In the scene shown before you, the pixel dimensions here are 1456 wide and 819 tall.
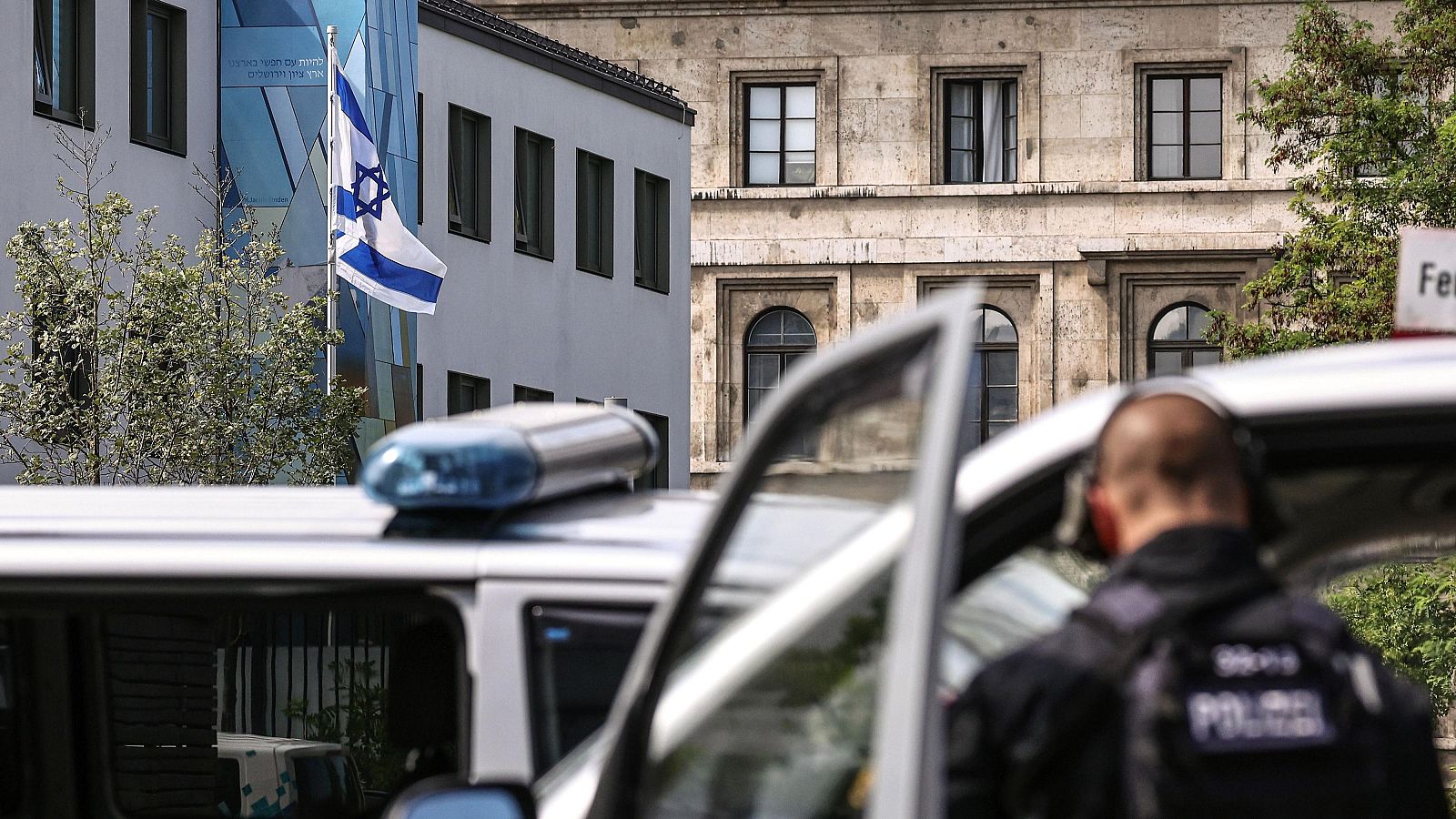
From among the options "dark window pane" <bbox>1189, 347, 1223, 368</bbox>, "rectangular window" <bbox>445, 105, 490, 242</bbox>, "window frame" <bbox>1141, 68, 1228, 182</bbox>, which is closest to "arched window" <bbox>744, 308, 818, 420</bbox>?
"window frame" <bbox>1141, 68, 1228, 182</bbox>

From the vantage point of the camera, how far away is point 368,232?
21641mm

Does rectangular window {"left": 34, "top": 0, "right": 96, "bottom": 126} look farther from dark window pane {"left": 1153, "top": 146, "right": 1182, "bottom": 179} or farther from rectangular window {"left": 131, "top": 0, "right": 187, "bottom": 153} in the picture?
dark window pane {"left": 1153, "top": 146, "right": 1182, "bottom": 179}

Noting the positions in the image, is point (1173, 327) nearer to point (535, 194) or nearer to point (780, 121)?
point (780, 121)

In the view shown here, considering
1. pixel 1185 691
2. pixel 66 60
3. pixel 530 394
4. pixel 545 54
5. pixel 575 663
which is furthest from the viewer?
pixel 545 54

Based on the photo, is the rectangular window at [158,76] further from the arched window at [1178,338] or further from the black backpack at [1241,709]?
the black backpack at [1241,709]

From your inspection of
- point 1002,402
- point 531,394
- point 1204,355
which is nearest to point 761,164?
point 1002,402

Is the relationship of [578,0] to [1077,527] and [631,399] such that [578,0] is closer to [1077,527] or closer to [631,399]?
[631,399]

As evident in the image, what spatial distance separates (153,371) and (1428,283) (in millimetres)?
17115

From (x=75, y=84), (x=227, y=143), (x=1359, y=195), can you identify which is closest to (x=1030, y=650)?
(x=1359, y=195)

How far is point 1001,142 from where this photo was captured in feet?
131

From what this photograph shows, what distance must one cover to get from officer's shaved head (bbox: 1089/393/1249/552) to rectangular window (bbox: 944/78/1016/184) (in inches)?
1513

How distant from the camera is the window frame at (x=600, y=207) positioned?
32.8m

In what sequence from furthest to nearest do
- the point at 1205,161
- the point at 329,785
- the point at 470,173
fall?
the point at 1205,161, the point at 470,173, the point at 329,785

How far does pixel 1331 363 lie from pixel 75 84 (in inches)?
861
